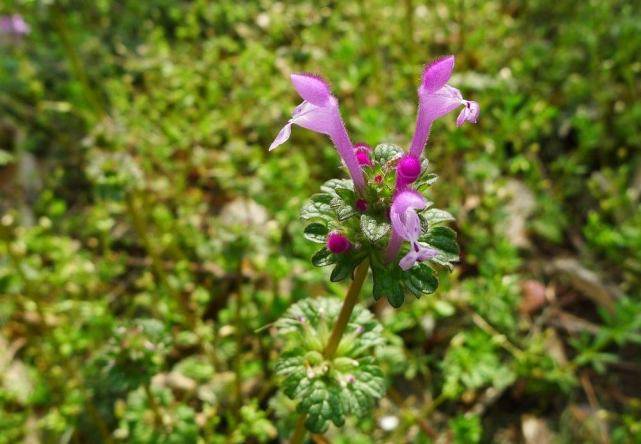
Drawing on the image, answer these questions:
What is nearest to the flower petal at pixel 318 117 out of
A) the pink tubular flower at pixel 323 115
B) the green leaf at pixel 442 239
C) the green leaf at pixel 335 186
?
the pink tubular flower at pixel 323 115

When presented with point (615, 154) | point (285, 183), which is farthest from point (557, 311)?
point (285, 183)

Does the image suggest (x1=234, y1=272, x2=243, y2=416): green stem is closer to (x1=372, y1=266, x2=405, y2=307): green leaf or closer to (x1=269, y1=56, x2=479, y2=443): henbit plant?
(x1=269, y1=56, x2=479, y2=443): henbit plant

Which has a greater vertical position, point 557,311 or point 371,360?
point 557,311

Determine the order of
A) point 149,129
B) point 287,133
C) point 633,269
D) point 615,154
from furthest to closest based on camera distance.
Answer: point 149,129 < point 615,154 < point 633,269 < point 287,133

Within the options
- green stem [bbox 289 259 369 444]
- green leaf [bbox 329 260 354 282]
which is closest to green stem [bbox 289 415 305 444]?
green stem [bbox 289 259 369 444]

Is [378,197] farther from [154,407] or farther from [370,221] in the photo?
[154,407]

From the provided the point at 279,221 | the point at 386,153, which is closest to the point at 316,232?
the point at 386,153

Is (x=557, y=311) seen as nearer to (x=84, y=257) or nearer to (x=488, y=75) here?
(x=488, y=75)
